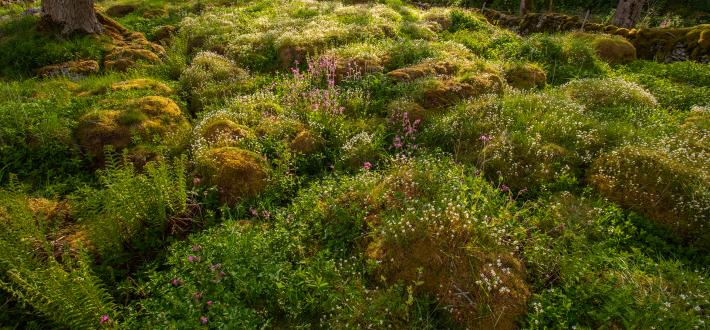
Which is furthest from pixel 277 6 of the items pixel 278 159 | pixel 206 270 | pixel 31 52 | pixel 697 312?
pixel 697 312

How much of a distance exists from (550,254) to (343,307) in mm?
2484

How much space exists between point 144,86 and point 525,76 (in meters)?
8.94

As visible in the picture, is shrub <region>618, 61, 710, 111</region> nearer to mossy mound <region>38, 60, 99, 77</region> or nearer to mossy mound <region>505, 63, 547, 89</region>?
mossy mound <region>505, 63, 547, 89</region>

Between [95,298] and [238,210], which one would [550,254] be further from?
[95,298]

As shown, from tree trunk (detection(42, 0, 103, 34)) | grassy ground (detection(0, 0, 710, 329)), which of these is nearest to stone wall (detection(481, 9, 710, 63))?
grassy ground (detection(0, 0, 710, 329))

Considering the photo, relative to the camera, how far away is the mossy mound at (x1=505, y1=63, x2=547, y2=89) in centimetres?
927

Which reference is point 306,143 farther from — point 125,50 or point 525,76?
point 125,50

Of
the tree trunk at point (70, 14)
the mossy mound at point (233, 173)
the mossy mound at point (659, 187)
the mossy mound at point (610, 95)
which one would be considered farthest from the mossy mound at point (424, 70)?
the tree trunk at point (70, 14)

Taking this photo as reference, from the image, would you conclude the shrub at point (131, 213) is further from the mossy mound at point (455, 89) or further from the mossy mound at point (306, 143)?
the mossy mound at point (455, 89)

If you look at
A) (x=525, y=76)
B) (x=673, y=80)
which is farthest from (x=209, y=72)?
(x=673, y=80)

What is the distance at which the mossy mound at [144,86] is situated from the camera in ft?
27.4

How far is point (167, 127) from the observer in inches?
285

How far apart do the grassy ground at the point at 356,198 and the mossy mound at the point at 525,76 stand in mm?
63

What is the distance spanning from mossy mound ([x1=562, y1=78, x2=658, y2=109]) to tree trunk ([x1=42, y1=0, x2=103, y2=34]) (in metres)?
13.2
